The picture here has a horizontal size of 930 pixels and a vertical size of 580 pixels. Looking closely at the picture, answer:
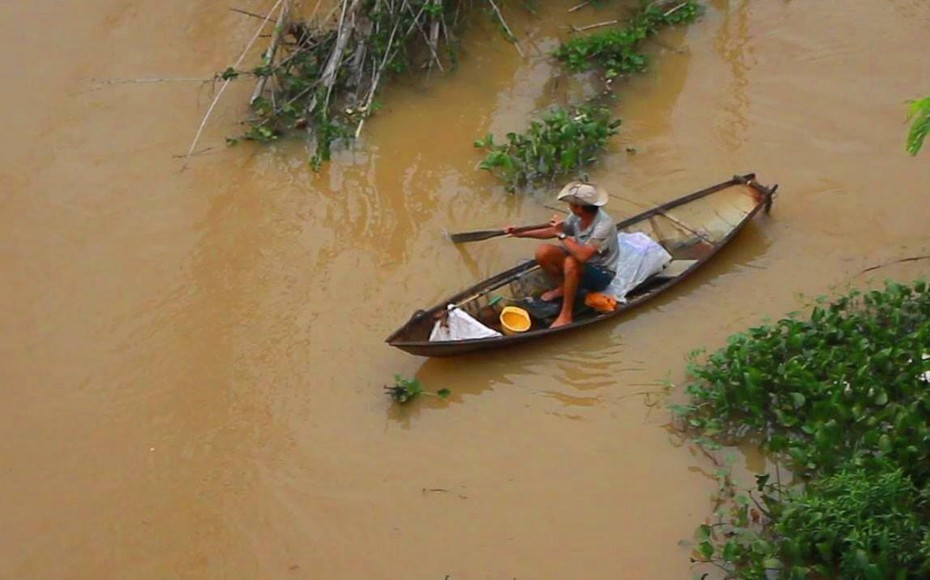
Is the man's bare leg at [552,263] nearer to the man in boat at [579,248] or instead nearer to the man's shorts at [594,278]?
the man in boat at [579,248]

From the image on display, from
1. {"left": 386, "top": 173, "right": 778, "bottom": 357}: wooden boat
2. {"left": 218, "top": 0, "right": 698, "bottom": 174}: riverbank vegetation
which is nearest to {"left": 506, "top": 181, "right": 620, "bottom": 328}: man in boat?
{"left": 386, "top": 173, "right": 778, "bottom": 357}: wooden boat

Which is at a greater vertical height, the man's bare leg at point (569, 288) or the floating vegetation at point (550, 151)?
the floating vegetation at point (550, 151)

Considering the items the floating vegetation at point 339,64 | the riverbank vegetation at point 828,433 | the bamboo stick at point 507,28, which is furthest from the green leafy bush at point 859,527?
the bamboo stick at point 507,28

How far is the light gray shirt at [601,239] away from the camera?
18.5 ft

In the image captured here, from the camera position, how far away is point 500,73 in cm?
759

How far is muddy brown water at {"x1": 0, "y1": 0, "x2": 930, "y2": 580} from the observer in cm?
497

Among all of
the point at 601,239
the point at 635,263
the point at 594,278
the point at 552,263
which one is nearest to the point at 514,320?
the point at 552,263

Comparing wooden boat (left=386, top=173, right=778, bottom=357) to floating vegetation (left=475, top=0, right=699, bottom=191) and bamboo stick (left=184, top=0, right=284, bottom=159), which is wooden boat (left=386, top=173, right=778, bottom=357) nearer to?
floating vegetation (left=475, top=0, right=699, bottom=191)

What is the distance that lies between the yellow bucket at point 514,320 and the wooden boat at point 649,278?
0.05 m

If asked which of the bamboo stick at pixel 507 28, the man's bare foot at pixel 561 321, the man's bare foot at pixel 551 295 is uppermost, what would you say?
the bamboo stick at pixel 507 28

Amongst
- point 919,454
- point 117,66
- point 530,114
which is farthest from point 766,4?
point 117,66

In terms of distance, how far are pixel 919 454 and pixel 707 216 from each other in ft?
7.50

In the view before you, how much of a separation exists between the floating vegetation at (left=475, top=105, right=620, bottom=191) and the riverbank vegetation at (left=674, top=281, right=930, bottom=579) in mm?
1805

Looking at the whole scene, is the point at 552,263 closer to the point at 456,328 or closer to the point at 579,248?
the point at 579,248
